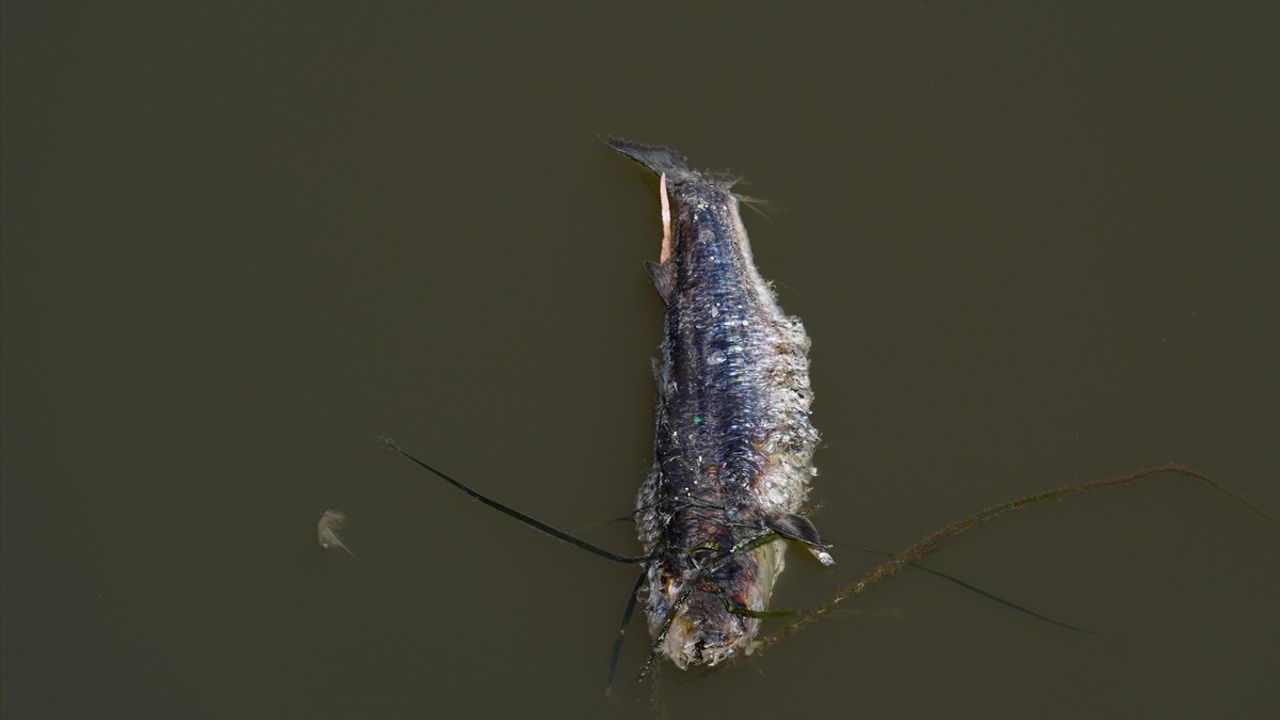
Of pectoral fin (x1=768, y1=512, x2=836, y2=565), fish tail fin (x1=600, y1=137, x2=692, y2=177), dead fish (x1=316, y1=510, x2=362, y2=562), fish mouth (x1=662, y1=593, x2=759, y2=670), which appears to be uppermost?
fish tail fin (x1=600, y1=137, x2=692, y2=177)

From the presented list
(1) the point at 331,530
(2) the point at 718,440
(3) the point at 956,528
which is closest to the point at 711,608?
(2) the point at 718,440

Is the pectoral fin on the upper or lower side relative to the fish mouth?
upper

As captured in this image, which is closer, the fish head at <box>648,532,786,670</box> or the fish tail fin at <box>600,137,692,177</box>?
the fish head at <box>648,532,786,670</box>

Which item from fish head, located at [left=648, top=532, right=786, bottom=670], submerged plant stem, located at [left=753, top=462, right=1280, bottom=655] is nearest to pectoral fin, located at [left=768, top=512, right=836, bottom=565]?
fish head, located at [left=648, top=532, right=786, bottom=670]

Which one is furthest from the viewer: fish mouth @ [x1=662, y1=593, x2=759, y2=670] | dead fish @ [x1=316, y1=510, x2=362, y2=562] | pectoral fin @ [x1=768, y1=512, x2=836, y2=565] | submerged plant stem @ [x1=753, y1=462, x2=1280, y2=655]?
dead fish @ [x1=316, y1=510, x2=362, y2=562]

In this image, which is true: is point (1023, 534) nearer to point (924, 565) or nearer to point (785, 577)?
point (924, 565)

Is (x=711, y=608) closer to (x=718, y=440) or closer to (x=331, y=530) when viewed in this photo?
(x=718, y=440)

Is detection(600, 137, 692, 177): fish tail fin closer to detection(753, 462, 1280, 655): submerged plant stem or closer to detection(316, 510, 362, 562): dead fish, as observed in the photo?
detection(753, 462, 1280, 655): submerged plant stem
